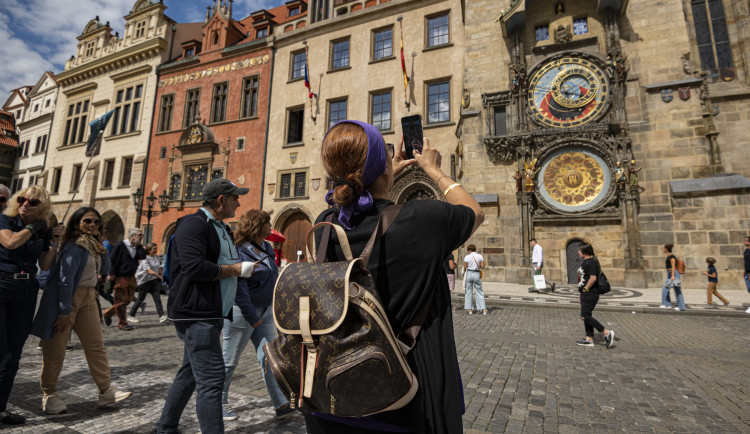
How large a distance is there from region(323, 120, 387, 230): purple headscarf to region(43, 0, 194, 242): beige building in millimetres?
26831

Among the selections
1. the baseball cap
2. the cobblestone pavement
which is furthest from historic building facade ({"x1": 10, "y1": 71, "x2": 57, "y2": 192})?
the baseball cap

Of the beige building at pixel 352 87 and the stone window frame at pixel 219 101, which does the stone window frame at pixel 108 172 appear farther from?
the beige building at pixel 352 87

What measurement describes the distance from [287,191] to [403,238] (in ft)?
65.3

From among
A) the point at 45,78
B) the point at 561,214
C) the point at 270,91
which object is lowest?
the point at 561,214

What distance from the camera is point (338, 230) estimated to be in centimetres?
119

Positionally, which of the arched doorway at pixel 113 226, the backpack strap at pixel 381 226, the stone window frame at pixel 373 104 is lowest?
the backpack strap at pixel 381 226

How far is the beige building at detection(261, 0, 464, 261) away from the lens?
57.8 ft

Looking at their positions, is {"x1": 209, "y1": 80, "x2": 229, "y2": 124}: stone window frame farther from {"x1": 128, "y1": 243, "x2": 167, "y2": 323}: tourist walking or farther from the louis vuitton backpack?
the louis vuitton backpack

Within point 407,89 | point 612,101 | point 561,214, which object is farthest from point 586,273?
point 407,89

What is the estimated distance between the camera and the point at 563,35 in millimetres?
14711

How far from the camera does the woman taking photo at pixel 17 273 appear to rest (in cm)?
297

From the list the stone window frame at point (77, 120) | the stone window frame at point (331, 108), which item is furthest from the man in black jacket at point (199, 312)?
the stone window frame at point (77, 120)

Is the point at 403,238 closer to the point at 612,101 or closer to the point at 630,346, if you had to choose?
the point at 630,346

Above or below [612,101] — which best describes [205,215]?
below
